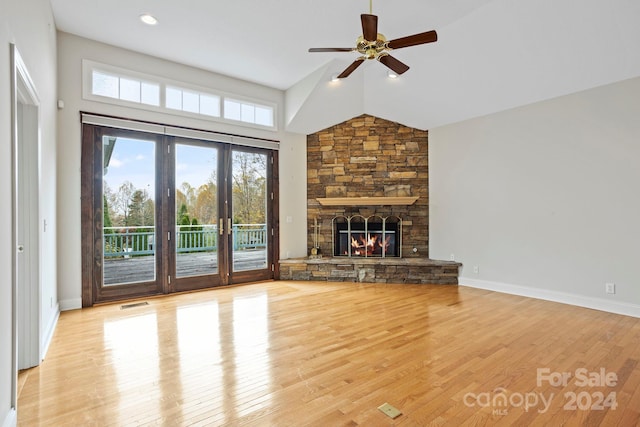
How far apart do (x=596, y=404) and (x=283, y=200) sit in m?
4.94

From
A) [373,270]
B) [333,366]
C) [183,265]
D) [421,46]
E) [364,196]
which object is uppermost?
[421,46]

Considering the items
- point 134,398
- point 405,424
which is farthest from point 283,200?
point 405,424

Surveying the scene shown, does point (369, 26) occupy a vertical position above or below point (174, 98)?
below

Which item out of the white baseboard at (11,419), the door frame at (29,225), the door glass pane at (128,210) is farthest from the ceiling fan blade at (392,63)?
the white baseboard at (11,419)

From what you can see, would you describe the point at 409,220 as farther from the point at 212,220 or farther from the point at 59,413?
the point at 59,413

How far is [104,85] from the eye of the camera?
4371 mm

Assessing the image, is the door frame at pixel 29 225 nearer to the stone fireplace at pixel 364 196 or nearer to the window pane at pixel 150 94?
the window pane at pixel 150 94

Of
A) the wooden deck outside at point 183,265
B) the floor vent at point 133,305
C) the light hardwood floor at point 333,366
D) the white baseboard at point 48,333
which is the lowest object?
the light hardwood floor at point 333,366

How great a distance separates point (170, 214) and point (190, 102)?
5.93ft

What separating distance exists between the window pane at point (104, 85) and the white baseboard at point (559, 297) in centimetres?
611

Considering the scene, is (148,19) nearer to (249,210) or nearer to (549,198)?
(249,210)

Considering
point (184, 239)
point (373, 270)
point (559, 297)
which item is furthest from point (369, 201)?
point (184, 239)

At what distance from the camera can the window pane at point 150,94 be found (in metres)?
4.68

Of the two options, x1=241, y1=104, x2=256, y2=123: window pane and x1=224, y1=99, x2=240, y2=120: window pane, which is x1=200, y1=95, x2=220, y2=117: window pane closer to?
x1=224, y1=99, x2=240, y2=120: window pane
